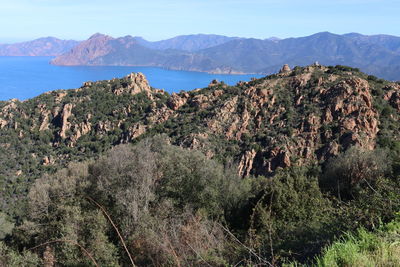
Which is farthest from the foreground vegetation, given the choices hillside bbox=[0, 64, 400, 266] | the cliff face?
the cliff face

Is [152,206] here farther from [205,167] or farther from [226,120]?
[226,120]

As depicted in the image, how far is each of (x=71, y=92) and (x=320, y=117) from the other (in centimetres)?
3838

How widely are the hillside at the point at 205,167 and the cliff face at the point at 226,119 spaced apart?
162mm

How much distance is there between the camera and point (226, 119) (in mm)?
37469

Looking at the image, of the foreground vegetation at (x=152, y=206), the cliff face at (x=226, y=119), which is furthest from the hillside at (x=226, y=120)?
the foreground vegetation at (x=152, y=206)

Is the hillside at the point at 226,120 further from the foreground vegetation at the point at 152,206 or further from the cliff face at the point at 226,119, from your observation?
the foreground vegetation at the point at 152,206

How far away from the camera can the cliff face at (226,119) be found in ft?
103

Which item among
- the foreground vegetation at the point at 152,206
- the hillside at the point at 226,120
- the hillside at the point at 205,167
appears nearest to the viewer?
the hillside at the point at 205,167

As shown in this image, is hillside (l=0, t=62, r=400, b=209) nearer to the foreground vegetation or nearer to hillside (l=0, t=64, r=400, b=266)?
hillside (l=0, t=64, r=400, b=266)

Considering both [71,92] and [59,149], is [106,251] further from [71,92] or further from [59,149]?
[71,92]

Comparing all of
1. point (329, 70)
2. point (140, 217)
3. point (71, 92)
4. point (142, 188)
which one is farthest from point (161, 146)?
point (71, 92)

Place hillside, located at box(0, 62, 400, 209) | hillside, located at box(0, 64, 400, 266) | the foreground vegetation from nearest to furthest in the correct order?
1. hillside, located at box(0, 64, 400, 266)
2. the foreground vegetation
3. hillside, located at box(0, 62, 400, 209)

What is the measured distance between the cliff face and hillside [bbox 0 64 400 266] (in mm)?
162

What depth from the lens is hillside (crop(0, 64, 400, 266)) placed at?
695 centimetres
